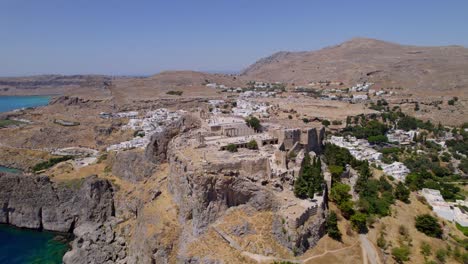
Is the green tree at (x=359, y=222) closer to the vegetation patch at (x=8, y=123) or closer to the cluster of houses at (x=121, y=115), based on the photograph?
the cluster of houses at (x=121, y=115)

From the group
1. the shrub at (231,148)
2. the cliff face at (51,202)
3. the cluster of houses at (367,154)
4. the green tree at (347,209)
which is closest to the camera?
the green tree at (347,209)

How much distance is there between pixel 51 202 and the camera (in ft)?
154

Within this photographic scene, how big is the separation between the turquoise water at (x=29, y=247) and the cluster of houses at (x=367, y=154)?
44.6 metres

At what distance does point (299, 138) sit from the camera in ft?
131

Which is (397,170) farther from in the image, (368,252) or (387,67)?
(387,67)

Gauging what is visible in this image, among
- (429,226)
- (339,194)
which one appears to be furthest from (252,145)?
(429,226)

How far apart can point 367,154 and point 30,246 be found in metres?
52.5

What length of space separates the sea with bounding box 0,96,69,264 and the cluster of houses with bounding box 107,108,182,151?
81.9ft

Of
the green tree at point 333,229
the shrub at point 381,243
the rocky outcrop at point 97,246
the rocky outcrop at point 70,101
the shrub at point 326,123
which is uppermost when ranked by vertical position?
the rocky outcrop at point 70,101

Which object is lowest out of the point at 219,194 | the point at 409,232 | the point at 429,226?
the point at 409,232

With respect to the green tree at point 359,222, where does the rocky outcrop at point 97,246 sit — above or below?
below

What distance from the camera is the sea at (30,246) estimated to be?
1560 inches

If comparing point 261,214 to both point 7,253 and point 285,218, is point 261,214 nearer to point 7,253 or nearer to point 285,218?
point 285,218

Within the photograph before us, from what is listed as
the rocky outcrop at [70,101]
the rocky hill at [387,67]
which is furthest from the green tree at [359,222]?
the rocky outcrop at [70,101]
